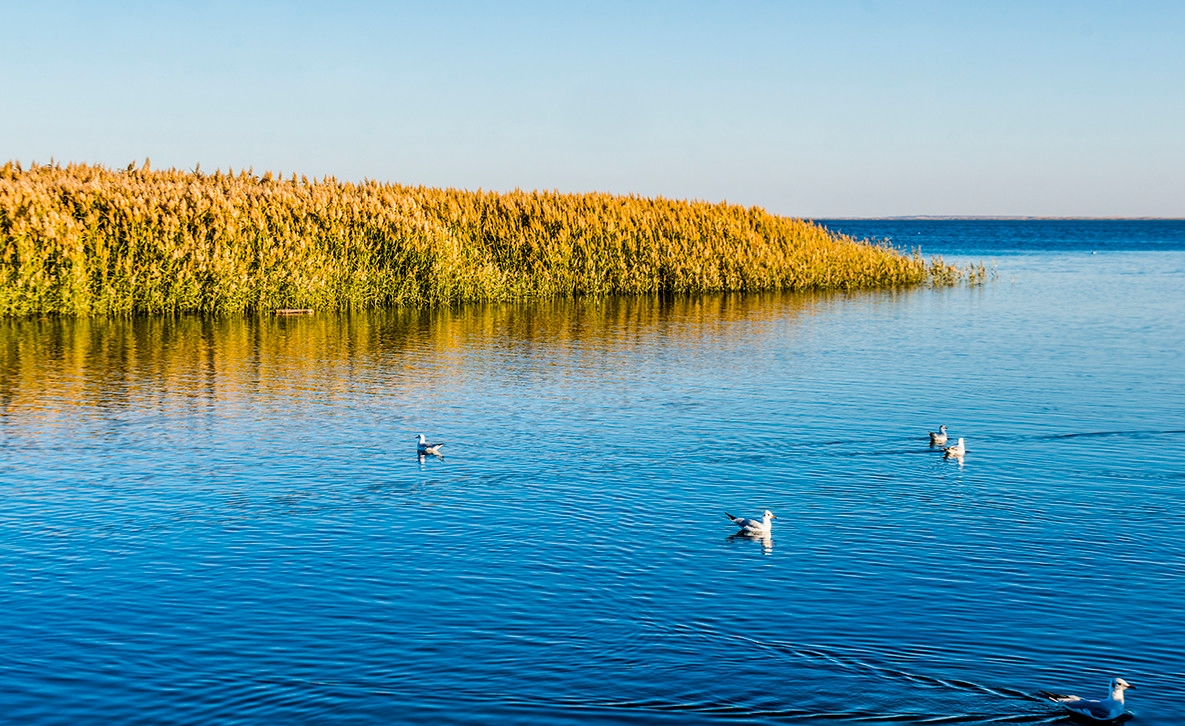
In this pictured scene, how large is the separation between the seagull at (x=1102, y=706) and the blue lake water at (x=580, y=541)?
1.30 ft

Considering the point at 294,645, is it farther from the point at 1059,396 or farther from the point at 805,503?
the point at 1059,396

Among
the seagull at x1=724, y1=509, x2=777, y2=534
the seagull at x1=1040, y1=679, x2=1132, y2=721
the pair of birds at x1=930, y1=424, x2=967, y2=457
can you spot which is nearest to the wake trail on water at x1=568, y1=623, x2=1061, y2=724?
the seagull at x1=1040, y1=679, x2=1132, y2=721

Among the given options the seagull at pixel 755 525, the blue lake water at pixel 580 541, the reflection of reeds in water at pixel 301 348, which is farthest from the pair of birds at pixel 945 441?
the reflection of reeds in water at pixel 301 348

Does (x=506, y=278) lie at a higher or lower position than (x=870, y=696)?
higher

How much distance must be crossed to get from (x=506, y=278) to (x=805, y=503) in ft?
112

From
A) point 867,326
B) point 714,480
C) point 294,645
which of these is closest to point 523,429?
point 714,480

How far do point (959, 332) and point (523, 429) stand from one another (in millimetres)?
21601

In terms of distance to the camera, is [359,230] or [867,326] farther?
[359,230]

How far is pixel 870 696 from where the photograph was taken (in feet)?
33.1

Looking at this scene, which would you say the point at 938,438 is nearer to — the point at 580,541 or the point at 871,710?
the point at 580,541

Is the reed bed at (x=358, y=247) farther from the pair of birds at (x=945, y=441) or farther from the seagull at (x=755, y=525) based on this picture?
the seagull at (x=755, y=525)

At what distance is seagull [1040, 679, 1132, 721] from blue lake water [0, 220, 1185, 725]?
0.40 m

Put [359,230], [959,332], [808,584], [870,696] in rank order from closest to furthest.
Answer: [870,696] → [808,584] → [959,332] → [359,230]

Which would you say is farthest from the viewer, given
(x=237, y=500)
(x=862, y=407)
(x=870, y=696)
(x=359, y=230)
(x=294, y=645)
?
(x=359, y=230)
